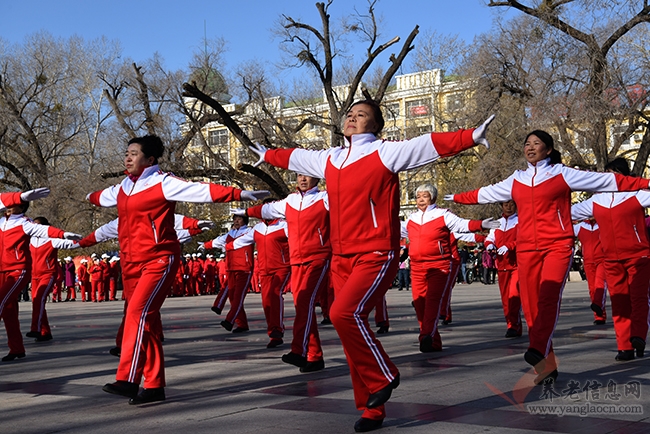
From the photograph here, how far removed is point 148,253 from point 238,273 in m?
7.47

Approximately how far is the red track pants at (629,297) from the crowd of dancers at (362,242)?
0.04 ft

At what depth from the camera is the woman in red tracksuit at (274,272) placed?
1122 cm

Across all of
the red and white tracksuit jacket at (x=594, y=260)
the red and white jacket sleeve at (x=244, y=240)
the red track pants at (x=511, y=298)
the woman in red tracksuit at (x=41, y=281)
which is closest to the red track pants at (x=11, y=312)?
the woman in red tracksuit at (x=41, y=281)

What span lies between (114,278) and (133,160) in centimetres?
2714

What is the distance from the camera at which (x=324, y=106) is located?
52.4 metres

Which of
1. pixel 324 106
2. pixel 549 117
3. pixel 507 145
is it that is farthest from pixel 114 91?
pixel 549 117

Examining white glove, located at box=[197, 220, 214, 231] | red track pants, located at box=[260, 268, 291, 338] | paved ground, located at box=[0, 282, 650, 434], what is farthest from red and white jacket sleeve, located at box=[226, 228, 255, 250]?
white glove, located at box=[197, 220, 214, 231]

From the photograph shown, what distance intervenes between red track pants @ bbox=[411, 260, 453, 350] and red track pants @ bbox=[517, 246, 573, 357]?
7.14ft

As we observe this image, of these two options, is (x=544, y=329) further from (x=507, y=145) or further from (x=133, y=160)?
(x=507, y=145)

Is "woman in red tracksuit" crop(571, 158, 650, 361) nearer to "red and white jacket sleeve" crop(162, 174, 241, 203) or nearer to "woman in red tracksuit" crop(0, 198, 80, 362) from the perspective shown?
"red and white jacket sleeve" crop(162, 174, 241, 203)

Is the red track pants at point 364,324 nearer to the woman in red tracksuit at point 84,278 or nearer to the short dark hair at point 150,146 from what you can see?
the short dark hair at point 150,146

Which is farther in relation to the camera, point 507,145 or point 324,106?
point 324,106

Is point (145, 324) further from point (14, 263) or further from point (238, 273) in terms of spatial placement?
point (238, 273)

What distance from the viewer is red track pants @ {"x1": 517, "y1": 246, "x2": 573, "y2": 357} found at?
7.38 m
